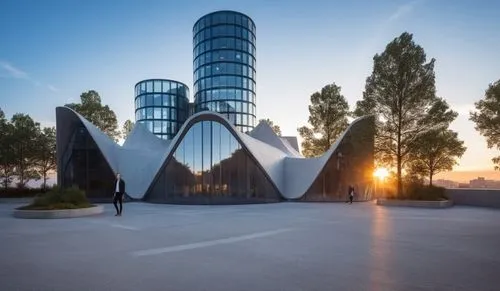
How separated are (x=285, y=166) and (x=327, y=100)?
12.9m

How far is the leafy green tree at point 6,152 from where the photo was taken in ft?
115

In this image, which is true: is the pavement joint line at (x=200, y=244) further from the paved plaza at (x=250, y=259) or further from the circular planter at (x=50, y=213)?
the circular planter at (x=50, y=213)

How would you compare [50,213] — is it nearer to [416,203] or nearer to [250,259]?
[250,259]

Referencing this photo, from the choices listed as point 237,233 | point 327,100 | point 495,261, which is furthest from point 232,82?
point 495,261

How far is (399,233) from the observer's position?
33.8 ft

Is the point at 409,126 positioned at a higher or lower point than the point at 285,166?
A: higher

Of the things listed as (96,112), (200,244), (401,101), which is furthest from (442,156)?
(96,112)

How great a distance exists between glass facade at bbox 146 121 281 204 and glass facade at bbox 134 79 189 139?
37241 millimetres

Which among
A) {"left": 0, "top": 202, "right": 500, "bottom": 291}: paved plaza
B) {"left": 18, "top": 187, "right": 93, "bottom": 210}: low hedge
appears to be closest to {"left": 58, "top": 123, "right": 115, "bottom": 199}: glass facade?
{"left": 18, "top": 187, "right": 93, "bottom": 210}: low hedge

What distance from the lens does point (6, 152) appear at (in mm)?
35031

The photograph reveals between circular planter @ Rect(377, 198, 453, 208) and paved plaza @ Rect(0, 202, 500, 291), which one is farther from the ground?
paved plaza @ Rect(0, 202, 500, 291)

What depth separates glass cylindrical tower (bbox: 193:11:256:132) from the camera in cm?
6431

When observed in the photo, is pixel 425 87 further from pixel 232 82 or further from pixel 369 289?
pixel 232 82

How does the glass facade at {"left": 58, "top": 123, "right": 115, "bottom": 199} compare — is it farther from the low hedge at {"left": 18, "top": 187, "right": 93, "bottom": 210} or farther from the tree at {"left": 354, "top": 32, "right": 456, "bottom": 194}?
the tree at {"left": 354, "top": 32, "right": 456, "bottom": 194}
